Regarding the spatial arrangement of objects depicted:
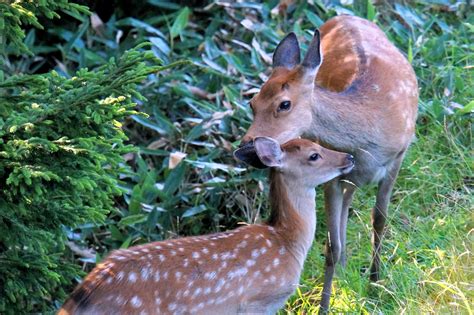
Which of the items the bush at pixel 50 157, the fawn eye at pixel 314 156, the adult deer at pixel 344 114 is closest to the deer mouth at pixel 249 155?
the adult deer at pixel 344 114

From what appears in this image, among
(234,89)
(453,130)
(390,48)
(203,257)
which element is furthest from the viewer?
(234,89)

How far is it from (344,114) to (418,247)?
0.86 m

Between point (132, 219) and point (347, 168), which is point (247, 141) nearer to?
point (347, 168)

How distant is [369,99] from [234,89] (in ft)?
6.41

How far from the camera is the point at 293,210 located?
19.6 ft

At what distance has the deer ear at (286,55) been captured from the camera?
6.74 metres

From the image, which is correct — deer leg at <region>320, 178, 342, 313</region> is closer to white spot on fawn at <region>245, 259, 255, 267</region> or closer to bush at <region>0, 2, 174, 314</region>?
white spot on fawn at <region>245, 259, 255, 267</region>

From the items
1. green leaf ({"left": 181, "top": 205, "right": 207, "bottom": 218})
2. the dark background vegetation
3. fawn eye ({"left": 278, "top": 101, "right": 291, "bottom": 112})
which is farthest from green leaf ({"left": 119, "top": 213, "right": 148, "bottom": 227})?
fawn eye ({"left": 278, "top": 101, "right": 291, "bottom": 112})

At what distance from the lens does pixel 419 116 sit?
26.3 feet

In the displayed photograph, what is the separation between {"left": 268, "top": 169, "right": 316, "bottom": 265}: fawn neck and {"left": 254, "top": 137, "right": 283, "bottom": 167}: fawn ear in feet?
0.51

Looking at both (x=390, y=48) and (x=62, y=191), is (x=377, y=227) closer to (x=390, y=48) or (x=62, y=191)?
(x=390, y=48)

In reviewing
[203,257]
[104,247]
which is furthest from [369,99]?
[104,247]

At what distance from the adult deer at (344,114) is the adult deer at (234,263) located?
266 millimetres

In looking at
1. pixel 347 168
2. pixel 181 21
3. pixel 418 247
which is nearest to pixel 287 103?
pixel 347 168
